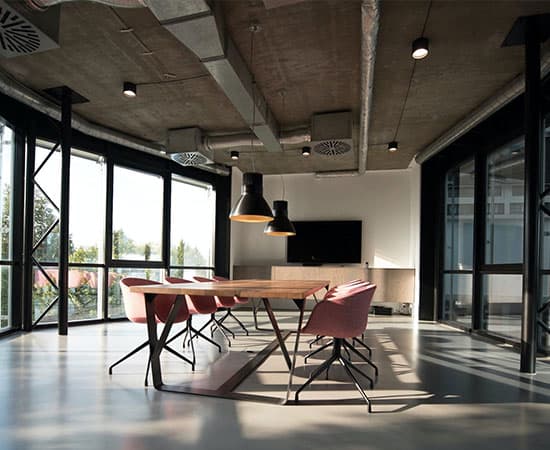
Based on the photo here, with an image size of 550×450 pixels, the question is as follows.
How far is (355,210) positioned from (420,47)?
5315 mm

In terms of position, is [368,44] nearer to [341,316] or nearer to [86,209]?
[341,316]

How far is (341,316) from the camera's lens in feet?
9.77

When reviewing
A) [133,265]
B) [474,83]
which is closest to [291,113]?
[474,83]

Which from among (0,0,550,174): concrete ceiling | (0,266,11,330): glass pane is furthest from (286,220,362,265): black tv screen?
(0,266,11,330): glass pane

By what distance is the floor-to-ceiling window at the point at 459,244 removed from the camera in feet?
19.8

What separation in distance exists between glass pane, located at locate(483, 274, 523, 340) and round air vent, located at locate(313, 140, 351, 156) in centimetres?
267

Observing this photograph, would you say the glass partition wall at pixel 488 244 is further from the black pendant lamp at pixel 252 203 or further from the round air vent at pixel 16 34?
the round air vent at pixel 16 34

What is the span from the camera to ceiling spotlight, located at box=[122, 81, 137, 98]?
451cm

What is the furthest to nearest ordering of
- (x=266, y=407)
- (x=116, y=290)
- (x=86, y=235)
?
(x=116, y=290) → (x=86, y=235) → (x=266, y=407)

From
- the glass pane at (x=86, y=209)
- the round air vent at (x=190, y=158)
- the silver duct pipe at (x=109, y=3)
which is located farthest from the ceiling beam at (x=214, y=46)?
the glass pane at (x=86, y=209)

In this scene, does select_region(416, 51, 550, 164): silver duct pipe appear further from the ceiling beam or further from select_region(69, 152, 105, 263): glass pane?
select_region(69, 152, 105, 263): glass pane

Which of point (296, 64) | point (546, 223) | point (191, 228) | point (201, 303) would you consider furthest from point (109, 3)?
point (191, 228)

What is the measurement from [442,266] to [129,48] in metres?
5.98

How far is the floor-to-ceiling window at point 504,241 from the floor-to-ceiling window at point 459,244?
48 cm
